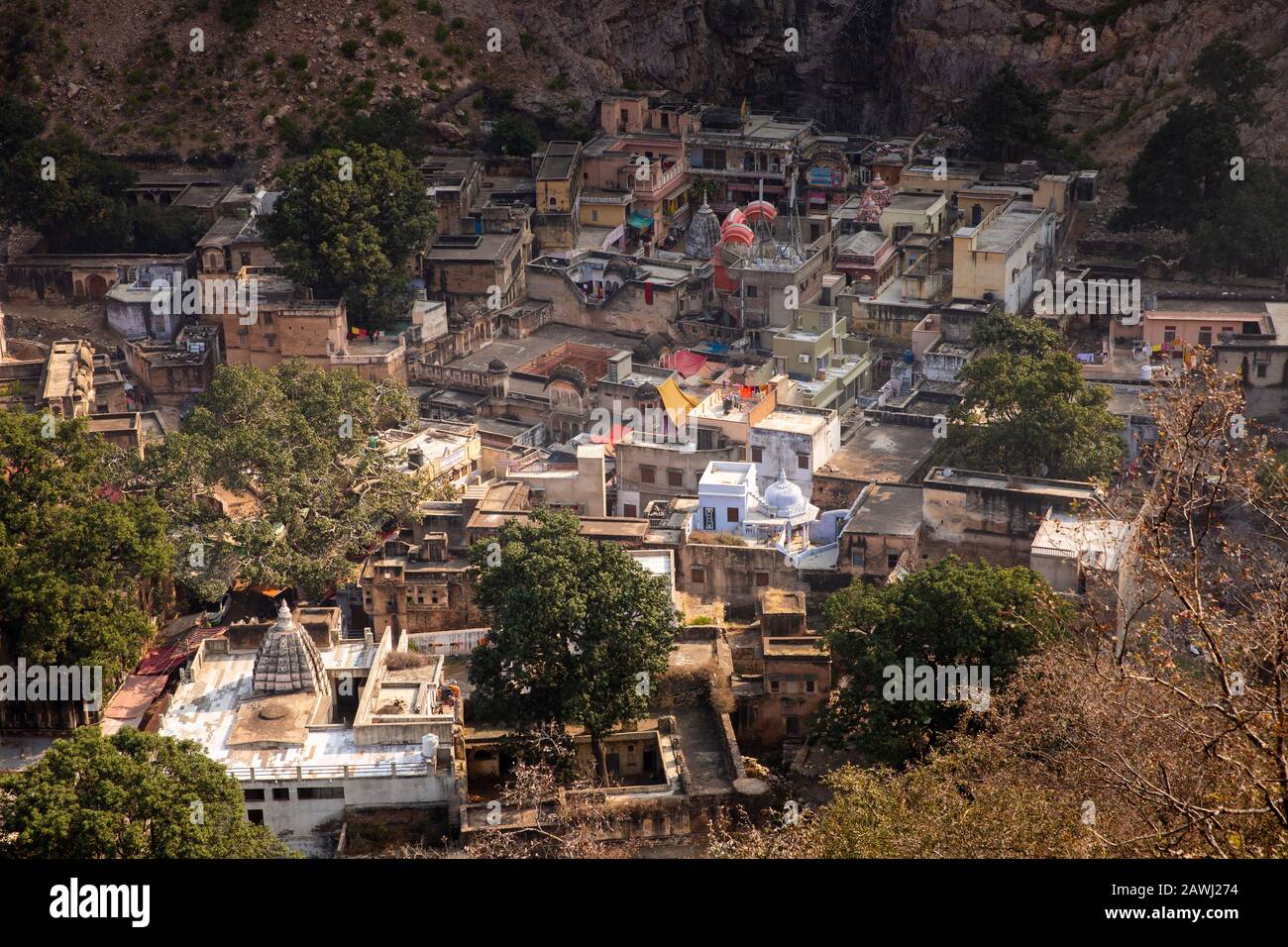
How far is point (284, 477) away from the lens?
49375 mm

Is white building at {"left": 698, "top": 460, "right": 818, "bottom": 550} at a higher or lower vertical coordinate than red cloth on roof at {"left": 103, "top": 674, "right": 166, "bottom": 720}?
higher

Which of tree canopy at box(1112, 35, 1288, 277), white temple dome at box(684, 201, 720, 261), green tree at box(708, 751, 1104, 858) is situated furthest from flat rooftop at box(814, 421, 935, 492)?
green tree at box(708, 751, 1104, 858)

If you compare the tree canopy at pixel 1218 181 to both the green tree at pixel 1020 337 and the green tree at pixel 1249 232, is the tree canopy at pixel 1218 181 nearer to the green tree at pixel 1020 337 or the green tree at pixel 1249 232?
the green tree at pixel 1249 232

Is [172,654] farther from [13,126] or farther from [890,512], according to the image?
[13,126]

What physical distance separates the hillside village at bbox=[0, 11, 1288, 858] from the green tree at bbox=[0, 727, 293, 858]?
2.36 metres

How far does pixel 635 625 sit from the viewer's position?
1529 inches

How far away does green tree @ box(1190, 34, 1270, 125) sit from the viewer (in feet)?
220

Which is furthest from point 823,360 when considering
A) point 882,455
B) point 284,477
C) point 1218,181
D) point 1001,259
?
point 284,477

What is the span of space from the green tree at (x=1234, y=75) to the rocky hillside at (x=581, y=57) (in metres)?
5.22

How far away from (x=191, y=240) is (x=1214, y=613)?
2186 inches

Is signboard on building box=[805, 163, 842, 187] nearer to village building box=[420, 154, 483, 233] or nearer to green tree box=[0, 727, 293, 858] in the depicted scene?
village building box=[420, 154, 483, 233]

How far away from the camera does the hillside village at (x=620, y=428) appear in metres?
38.4

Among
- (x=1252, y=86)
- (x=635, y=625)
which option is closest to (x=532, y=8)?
(x=1252, y=86)
